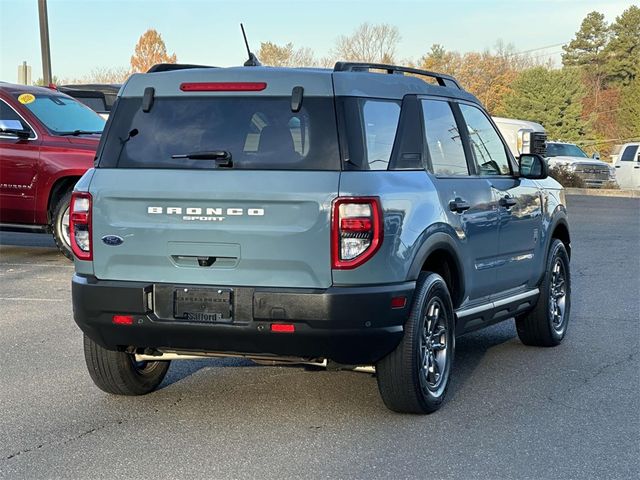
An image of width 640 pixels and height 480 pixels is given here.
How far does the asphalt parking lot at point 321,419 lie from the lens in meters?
5.05

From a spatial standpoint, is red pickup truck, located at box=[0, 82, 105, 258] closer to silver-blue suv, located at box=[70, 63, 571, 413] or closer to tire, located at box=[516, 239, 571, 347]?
tire, located at box=[516, 239, 571, 347]

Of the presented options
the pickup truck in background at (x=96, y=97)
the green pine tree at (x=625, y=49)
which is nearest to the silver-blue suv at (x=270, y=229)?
the pickup truck in background at (x=96, y=97)

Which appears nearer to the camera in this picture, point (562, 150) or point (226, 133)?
point (226, 133)

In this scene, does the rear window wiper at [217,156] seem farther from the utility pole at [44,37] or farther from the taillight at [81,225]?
the utility pole at [44,37]

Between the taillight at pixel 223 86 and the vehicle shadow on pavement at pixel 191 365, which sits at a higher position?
the taillight at pixel 223 86

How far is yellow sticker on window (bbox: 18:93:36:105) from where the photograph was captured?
13094 millimetres

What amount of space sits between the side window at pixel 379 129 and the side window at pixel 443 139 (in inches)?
14.7

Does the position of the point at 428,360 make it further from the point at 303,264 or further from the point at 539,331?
the point at 539,331

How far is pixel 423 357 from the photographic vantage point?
19.8ft

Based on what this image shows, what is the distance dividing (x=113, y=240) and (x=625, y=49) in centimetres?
10072

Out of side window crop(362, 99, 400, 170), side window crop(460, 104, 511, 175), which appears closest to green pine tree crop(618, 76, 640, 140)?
side window crop(460, 104, 511, 175)

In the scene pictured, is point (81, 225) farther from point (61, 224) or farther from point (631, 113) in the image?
point (631, 113)

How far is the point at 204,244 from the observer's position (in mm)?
5547

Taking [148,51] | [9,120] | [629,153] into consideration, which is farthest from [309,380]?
[148,51]
